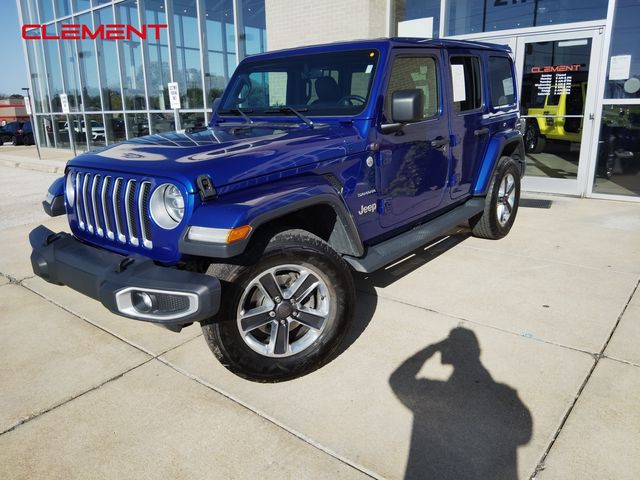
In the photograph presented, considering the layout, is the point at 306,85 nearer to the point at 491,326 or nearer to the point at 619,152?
the point at 491,326

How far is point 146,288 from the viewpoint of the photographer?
7.82 feet

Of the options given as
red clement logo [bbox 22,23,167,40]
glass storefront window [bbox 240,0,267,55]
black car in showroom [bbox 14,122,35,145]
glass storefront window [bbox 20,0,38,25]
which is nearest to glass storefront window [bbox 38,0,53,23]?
red clement logo [bbox 22,23,167,40]

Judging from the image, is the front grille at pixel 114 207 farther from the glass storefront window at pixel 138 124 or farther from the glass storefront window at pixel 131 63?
the glass storefront window at pixel 131 63

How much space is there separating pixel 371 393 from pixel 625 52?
22.9 feet

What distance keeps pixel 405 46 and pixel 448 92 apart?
2.15 ft

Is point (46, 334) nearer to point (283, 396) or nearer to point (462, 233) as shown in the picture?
point (283, 396)

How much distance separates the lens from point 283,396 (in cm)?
275

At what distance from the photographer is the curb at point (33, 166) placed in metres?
13.1

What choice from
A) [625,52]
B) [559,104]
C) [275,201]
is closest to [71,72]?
[559,104]

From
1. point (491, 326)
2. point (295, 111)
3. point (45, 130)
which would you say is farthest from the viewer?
point (45, 130)

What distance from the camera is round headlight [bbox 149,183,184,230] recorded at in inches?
101

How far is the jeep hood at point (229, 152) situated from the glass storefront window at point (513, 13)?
6.05 m

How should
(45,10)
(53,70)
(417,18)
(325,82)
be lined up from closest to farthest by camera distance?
(325,82), (417,18), (45,10), (53,70)

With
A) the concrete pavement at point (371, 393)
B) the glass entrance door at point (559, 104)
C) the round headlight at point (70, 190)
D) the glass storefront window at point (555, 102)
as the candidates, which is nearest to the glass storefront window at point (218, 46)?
the glass entrance door at point (559, 104)
